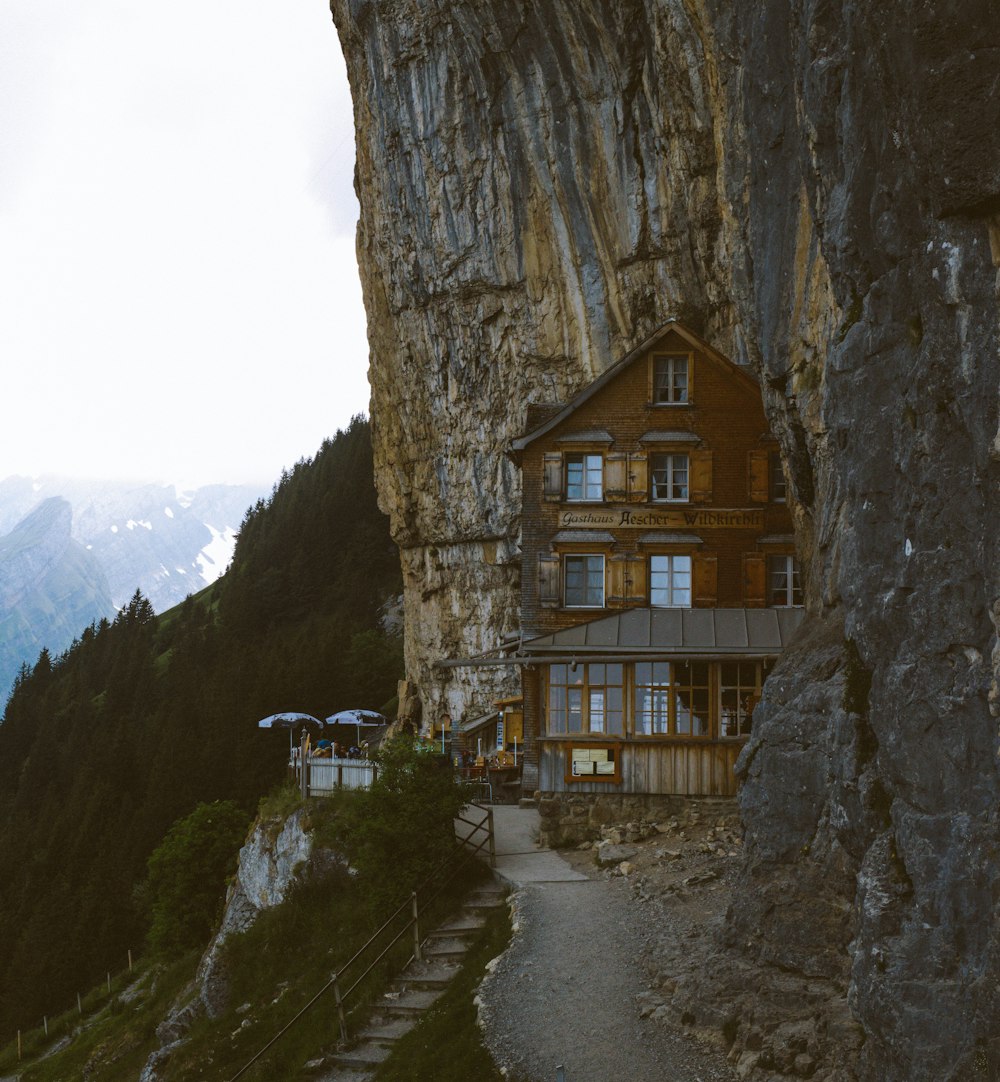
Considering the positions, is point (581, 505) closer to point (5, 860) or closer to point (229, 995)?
point (229, 995)

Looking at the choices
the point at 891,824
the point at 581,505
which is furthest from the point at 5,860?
the point at 891,824

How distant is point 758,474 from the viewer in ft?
97.8

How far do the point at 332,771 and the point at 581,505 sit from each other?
352 inches

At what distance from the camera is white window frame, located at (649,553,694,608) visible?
2950cm

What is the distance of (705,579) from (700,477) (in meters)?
2.59

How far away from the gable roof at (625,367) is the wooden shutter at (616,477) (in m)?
1.58

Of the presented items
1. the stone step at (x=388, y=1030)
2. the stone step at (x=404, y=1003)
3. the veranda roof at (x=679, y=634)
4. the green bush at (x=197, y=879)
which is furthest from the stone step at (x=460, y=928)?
the green bush at (x=197, y=879)

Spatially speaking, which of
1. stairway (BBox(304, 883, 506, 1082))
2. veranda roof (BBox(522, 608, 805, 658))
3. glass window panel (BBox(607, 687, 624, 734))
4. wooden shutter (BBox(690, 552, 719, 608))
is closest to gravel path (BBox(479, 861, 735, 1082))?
stairway (BBox(304, 883, 506, 1082))

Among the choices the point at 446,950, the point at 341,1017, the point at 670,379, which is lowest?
the point at 341,1017

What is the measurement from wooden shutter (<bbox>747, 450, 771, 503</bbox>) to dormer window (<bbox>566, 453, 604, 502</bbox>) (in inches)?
146

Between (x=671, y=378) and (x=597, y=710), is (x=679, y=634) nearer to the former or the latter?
(x=597, y=710)

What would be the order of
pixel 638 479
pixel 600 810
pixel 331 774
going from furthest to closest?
pixel 638 479 < pixel 331 774 < pixel 600 810

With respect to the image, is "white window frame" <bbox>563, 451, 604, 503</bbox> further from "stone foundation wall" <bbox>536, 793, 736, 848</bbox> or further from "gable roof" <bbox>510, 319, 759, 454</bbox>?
"stone foundation wall" <bbox>536, 793, 736, 848</bbox>

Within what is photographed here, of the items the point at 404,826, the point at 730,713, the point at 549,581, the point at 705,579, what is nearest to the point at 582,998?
the point at 404,826
